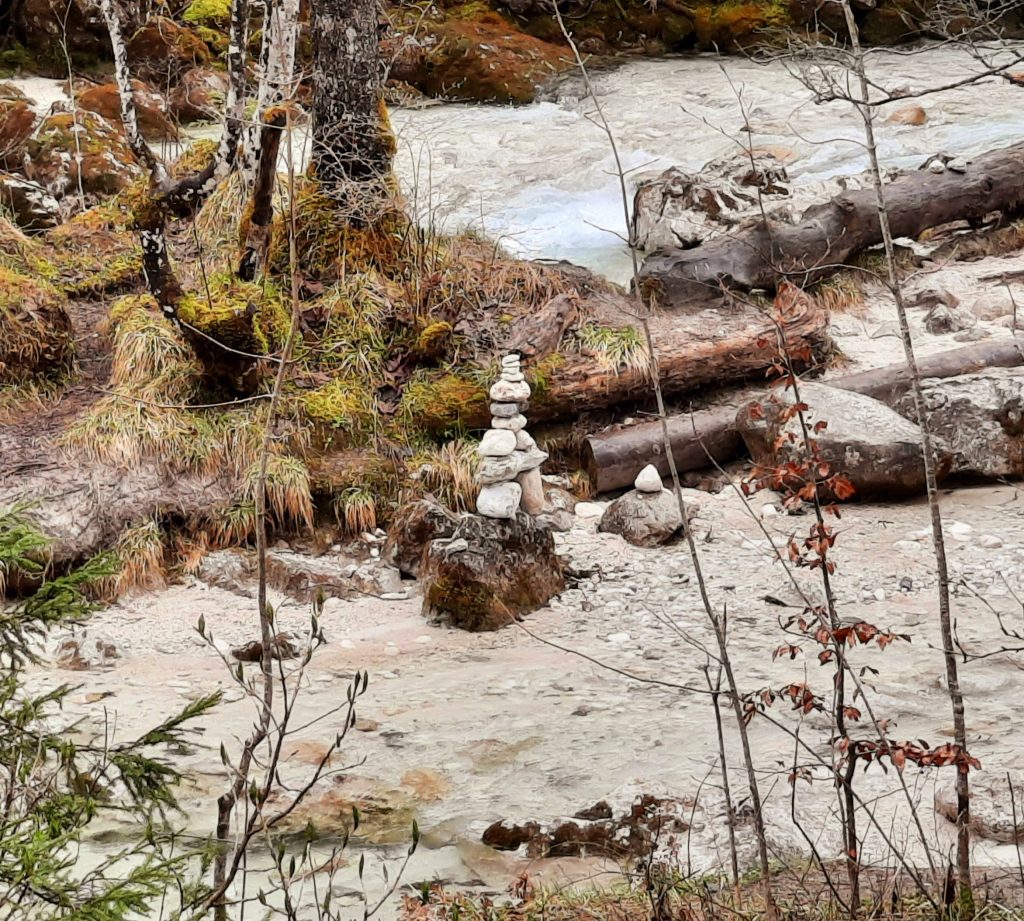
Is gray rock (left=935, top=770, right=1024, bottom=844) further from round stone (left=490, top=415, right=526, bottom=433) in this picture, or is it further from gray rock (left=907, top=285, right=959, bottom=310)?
gray rock (left=907, top=285, right=959, bottom=310)

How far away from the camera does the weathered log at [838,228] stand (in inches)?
345

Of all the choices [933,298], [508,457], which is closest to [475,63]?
[933,298]

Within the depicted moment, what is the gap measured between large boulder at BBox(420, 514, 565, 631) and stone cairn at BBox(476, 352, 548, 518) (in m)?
0.10

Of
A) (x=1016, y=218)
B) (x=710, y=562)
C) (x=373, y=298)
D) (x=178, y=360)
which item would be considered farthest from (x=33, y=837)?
(x=1016, y=218)

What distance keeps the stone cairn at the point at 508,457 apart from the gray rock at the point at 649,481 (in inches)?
22.2

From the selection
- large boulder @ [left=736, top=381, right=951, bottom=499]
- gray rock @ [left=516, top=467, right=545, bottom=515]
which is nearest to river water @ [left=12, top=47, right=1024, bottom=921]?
large boulder @ [left=736, top=381, right=951, bottom=499]

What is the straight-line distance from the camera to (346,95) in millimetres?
8227

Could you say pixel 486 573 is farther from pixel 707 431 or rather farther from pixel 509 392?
pixel 707 431

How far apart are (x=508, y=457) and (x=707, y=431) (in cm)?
168

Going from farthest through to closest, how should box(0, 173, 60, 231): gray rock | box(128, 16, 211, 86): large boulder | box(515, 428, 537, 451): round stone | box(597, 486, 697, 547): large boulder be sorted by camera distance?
box(128, 16, 211, 86): large boulder → box(0, 173, 60, 231): gray rock → box(597, 486, 697, 547): large boulder → box(515, 428, 537, 451): round stone

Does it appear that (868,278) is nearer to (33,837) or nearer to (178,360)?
(178,360)

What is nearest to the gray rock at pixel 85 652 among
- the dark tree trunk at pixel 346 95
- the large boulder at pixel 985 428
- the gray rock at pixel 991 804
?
the dark tree trunk at pixel 346 95

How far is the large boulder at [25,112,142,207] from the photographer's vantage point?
9.73 metres

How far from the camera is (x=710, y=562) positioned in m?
6.76
